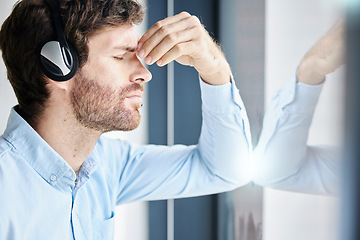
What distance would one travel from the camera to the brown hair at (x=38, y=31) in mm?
901

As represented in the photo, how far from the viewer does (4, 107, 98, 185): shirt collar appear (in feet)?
2.99

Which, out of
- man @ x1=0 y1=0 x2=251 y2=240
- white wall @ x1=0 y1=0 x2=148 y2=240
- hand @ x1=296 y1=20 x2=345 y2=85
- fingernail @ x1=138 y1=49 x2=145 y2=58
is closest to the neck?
man @ x1=0 y1=0 x2=251 y2=240

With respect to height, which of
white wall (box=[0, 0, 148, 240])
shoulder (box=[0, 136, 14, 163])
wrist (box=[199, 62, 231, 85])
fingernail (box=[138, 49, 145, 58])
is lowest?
white wall (box=[0, 0, 148, 240])

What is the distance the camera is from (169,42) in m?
0.86

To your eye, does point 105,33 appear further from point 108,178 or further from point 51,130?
point 108,178

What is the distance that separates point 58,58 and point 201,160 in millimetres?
513

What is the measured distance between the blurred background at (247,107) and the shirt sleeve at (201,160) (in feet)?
0.19

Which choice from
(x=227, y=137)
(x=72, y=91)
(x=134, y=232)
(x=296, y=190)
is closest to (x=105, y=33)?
(x=72, y=91)

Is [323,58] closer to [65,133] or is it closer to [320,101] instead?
[320,101]

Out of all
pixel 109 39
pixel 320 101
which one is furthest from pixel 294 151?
pixel 109 39

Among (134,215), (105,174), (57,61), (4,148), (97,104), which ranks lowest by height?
(134,215)

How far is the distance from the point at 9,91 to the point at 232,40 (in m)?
0.74

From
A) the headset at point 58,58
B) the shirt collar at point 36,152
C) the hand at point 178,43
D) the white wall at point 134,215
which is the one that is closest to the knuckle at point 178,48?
the hand at point 178,43

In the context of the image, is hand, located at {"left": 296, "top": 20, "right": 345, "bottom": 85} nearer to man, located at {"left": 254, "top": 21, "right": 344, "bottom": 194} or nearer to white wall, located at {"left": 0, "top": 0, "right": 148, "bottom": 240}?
man, located at {"left": 254, "top": 21, "right": 344, "bottom": 194}
